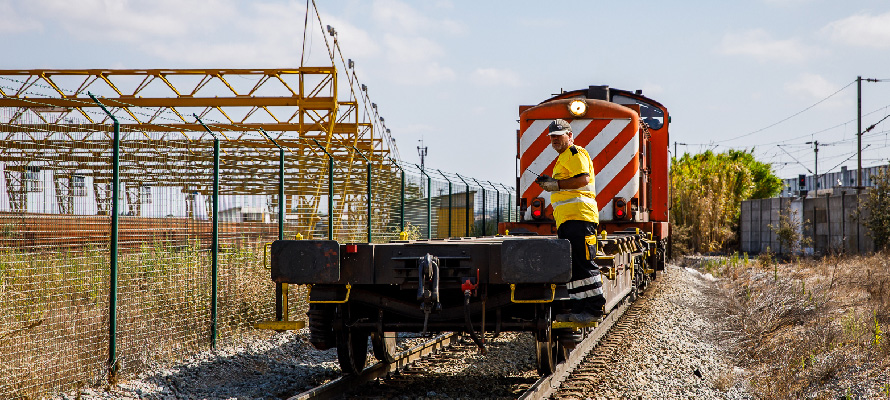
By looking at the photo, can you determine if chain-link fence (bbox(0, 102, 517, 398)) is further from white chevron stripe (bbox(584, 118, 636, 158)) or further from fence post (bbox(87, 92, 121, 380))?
white chevron stripe (bbox(584, 118, 636, 158))

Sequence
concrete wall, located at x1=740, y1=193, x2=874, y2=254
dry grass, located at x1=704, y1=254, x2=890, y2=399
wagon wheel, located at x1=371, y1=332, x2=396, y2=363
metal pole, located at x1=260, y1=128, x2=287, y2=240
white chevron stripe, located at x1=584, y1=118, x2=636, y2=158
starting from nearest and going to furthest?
wagon wheel, located at x1=371, y1=332, x2=396, y2=363, dry grass, located at x1=704, y1=254, x2=890, y2=399, metal pole, located at x1=260, y1=128, x2=287, y2=240, white chevron stripe, located at x1=584, y1=118, x2=636, y2=158, concrete wall, located at x1=740, y1=193, x2=874, y2=254

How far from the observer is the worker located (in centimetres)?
629

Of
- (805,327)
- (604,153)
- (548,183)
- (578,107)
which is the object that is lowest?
(805,327)

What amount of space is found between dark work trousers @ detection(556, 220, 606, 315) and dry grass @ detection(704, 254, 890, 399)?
1707mm

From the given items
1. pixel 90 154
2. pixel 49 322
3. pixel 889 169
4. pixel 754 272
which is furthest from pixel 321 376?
pixel 889 169

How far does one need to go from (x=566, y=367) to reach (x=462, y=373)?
38.9 inches

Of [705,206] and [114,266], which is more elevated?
[705,206]

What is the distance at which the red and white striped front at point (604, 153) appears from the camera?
34.8ft

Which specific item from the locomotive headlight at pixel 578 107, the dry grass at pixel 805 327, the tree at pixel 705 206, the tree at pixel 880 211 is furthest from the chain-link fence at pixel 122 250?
the tree at pixel 705 206

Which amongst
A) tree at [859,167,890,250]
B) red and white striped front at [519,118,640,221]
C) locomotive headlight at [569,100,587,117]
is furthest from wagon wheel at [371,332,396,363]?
tree at [859,167,890,250]

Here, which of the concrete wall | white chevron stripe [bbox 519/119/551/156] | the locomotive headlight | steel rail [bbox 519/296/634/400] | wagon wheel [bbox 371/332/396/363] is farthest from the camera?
the concrete wall

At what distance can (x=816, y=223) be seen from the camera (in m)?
25.9

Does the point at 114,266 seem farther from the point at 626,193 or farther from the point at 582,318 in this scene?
the point at 626,193

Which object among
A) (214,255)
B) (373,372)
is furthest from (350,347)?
(214,255)
